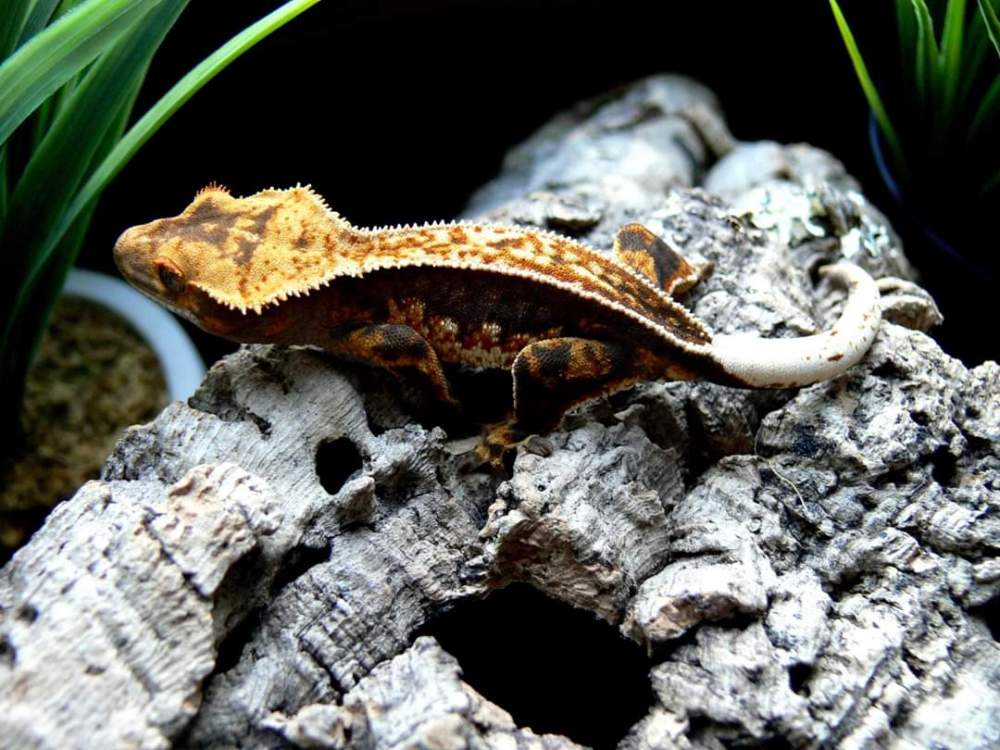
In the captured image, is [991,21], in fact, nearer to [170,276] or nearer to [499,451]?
[499,451]

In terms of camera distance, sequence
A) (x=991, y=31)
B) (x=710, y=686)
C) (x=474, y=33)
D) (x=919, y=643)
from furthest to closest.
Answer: (x=474, y=33) → (x=991, y=31) → (x=919, y=643) → (x=710, y=686)

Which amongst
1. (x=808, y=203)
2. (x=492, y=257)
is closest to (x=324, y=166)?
(x=492, y=257)

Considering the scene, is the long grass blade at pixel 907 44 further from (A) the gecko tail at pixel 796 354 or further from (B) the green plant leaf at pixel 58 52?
(B) the green plant leaf at pixel 58 52

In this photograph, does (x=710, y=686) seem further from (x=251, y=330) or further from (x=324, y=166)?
(x=324, y=166)

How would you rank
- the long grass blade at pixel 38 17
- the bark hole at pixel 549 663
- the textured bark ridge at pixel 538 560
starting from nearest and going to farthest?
the textured bark ridge at pixel 538 560
the bark hole at pixel 549 663
the long grass blade at pixel 38 17

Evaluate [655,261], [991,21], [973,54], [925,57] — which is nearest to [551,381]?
[655,261]

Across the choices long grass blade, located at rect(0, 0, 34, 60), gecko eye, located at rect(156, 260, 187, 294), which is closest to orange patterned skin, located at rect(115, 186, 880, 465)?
gecko eye, located at rect(156, 260, 187, 294)

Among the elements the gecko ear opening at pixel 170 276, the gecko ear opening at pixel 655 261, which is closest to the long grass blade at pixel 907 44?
the gecko ear opening at pixel 655 261
